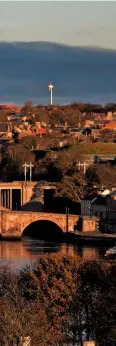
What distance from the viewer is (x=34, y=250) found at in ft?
178

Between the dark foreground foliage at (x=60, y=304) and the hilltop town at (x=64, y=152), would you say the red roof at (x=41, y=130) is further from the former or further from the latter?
the dark foreground foliage at (x=60, y=304)

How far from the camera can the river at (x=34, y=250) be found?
163ft

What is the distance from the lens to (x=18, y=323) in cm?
2398

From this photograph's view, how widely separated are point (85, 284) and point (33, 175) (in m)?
53.2

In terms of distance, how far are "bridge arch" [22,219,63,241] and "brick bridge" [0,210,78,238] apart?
11.1 inches

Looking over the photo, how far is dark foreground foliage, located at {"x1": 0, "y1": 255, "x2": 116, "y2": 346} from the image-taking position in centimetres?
2427

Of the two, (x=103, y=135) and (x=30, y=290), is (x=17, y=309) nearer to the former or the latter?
(x=30, y=290)

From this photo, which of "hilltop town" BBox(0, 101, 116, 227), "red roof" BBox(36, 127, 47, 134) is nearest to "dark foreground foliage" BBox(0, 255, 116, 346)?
"hilltop town" BBox(0, 101, 116, 227)

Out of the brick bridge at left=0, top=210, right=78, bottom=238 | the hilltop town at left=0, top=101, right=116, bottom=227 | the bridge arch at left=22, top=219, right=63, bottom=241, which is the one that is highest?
the hilltop town at left=0, top=101, right=116, bottom=227

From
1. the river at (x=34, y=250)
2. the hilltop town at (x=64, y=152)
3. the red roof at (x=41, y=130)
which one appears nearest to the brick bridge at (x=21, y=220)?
the hilltop town at (x=64, y=152)

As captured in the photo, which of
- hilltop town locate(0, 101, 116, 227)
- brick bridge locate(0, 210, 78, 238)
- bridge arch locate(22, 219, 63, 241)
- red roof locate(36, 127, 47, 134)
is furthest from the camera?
red roof locate(36, 127, 47, 134)

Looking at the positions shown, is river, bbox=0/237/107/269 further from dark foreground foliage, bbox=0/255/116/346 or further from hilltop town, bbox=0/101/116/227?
dark foreground foliage, bbox=0/255/116/346

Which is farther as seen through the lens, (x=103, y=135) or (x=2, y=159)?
(x=103, y=135)

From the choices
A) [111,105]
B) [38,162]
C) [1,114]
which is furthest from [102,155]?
[111,105]
